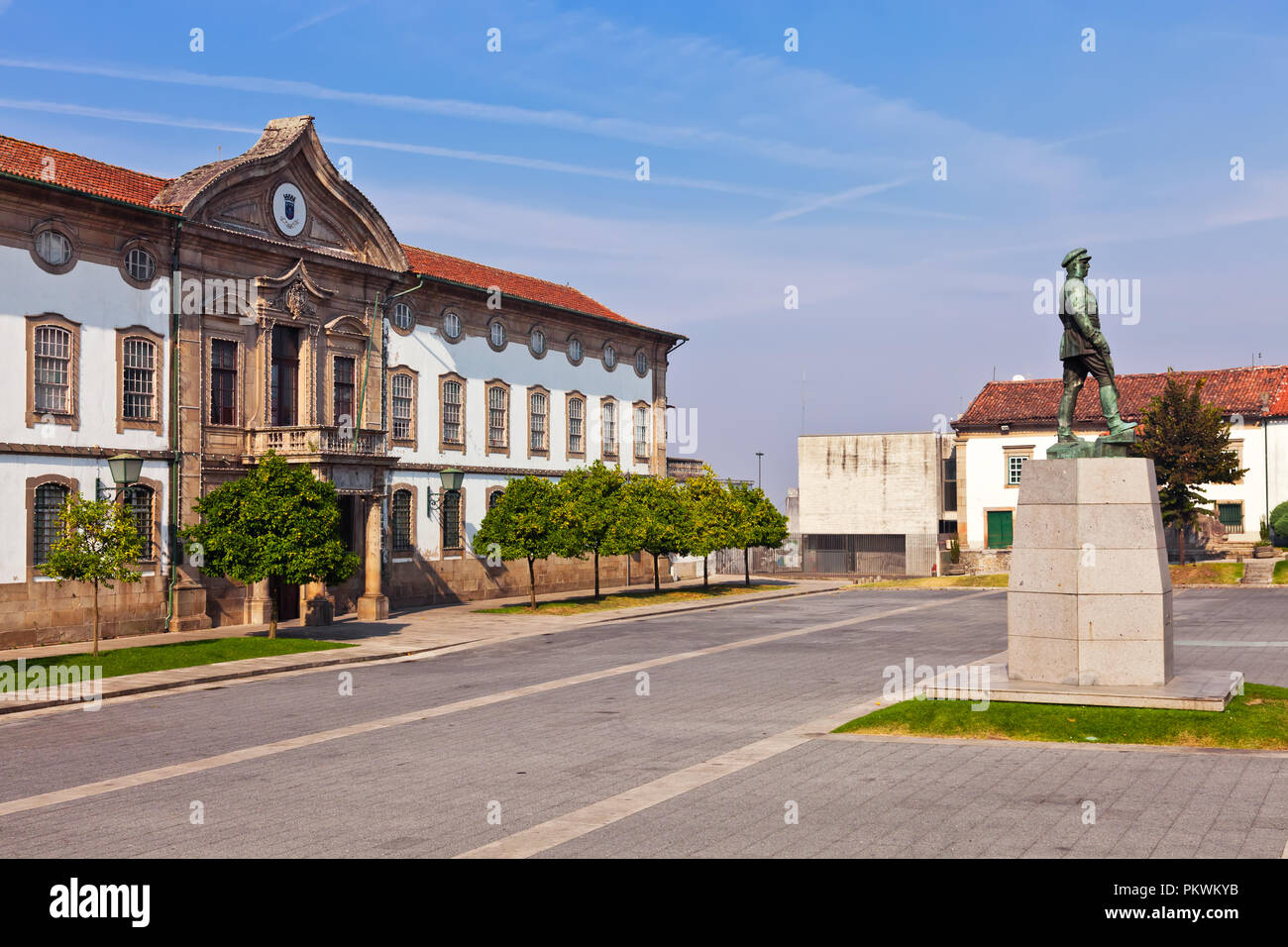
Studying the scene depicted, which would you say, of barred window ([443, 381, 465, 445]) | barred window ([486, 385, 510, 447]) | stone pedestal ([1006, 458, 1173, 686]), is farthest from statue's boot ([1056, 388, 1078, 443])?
barred window ([486, 385, 510, 447])

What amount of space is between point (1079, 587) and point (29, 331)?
2615 centimetres

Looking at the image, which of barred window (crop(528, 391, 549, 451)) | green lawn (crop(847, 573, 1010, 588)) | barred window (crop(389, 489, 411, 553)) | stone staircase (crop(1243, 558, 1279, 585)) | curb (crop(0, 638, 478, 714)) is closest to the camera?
curb (crop(0, 638, 478, 714))

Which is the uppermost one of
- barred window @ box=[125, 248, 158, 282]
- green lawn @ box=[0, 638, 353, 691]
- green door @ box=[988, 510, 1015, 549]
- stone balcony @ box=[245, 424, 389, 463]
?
barred window @ box=[125, 248, 158, 282]

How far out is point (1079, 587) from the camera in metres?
17.6

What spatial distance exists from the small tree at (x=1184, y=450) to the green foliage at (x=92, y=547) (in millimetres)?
47326

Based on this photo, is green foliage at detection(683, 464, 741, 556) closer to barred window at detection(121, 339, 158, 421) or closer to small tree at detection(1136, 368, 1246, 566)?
small tree at detection(1136, 368, 1246, 566)

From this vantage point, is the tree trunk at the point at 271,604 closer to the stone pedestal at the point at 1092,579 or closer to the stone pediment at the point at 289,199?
the stone pediment at the point at 289,199

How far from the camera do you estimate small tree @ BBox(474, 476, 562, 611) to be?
4025 cm

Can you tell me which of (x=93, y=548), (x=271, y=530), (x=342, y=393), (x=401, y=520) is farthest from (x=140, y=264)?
(x=401, y=520)

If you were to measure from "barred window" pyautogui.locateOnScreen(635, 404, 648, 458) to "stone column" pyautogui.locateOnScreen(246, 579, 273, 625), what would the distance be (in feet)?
79.4

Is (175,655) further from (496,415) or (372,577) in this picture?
(496,415)

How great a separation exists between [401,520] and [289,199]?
12.1 metres
